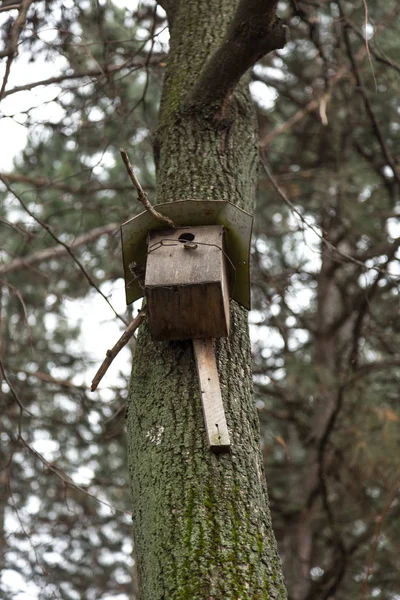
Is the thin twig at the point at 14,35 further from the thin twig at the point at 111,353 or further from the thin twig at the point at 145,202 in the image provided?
the thin twig at the point at 111,353

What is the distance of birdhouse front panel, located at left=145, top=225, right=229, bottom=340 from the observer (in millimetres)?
2379

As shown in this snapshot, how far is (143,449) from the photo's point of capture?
2148 mm

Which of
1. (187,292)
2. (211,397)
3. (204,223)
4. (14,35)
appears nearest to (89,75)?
(14,35)

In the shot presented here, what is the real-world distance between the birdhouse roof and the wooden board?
40 cm

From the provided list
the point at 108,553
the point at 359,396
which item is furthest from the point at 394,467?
the point at 108,553

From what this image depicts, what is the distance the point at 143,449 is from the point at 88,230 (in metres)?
5.57

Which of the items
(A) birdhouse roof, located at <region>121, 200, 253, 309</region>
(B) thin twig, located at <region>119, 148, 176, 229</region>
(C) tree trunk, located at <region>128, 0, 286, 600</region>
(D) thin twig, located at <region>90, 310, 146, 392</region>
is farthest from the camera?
(A) birdhouse roof, located at <region>121, 200, 253, 309</region>

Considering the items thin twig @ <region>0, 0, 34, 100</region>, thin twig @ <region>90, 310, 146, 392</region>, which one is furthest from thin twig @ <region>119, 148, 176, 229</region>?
thin twig @ <region>0, 0, 34, 100</region>

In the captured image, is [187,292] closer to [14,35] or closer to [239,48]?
[239,48]

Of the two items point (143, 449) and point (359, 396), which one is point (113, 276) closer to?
point (359, 396)

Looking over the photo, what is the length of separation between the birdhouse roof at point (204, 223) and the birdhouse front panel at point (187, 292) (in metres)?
0.11

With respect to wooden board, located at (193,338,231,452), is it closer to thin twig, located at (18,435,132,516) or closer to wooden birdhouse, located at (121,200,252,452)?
wooden birdhouse, located at (121,200,252,452)

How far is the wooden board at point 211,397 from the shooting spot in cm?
202

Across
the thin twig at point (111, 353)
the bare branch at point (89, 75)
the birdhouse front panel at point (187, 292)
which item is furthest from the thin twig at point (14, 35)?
the thin twig at point (111, 353)
